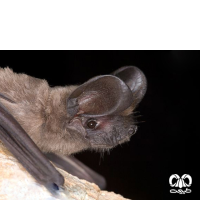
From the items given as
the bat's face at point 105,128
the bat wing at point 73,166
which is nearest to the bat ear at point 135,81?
the bat's face at point 105,128

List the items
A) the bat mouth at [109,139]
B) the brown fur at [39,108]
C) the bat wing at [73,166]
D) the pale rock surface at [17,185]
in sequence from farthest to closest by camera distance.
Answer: the bat wing at [73,166]
the bat mouth at [109,139]
the brown fur at [39,108]
the pale rock surface at [17,185]

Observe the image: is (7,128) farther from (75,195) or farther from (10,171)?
(75,195)

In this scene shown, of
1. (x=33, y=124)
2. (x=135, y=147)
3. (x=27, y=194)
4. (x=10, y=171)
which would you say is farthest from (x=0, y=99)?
(x=135, y=147)

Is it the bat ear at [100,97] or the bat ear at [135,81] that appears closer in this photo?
the bat ear at [100,97]

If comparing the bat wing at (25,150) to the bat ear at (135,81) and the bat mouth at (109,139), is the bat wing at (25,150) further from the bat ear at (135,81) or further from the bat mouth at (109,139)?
the bat ear at (135,81)

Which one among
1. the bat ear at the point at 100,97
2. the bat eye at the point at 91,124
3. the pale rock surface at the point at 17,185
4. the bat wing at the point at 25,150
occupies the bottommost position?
the pale rock surface at the point at 17,185

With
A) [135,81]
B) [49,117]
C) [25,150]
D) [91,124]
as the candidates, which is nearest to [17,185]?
[25,150]

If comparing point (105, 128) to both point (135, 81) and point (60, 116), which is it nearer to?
point (60, 116)
